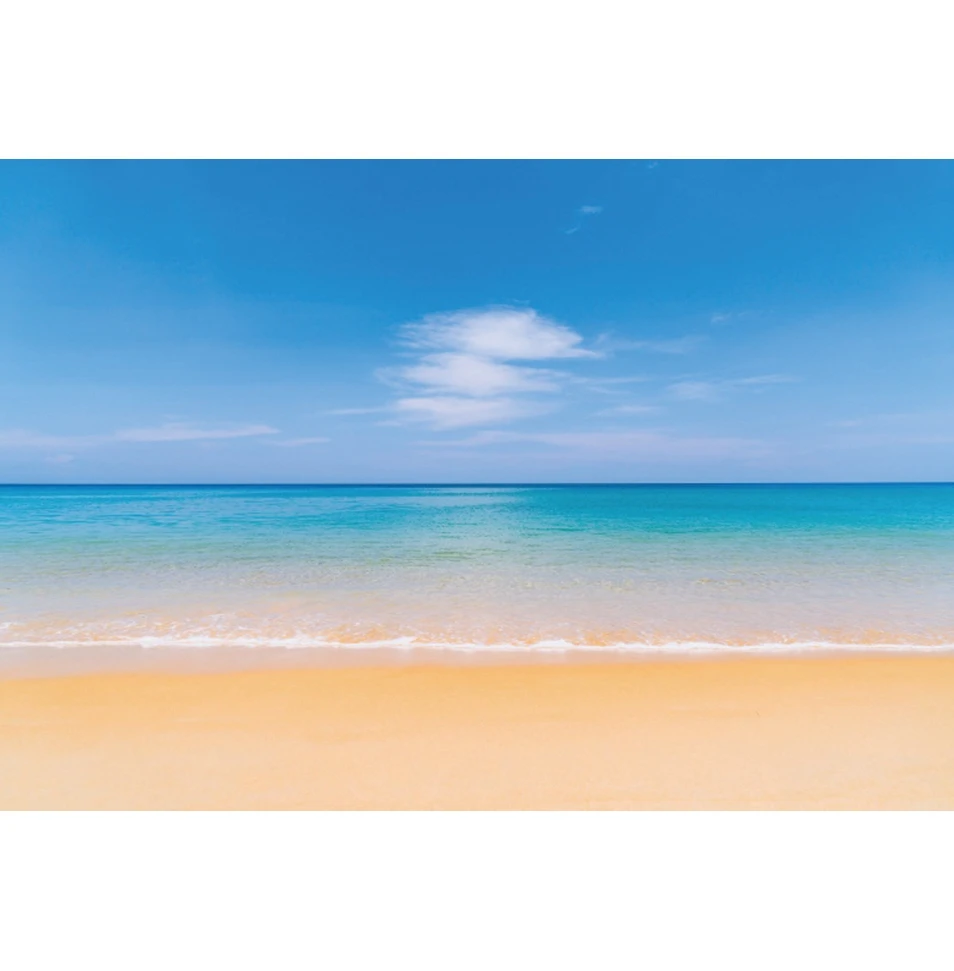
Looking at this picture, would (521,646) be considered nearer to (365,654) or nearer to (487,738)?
(365,654)

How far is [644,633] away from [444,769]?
3593 millimetres

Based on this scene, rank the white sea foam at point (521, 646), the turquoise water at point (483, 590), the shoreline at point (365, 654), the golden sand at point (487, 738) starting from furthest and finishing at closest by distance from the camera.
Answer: the turquoise water at point (483, 590) → the white sea foam at point (521, 646) → the shoreline at point (365, 654) → the golden sand at point (487, 738)

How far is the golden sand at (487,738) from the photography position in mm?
2863

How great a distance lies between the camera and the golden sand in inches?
113

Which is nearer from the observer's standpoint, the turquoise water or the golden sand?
the golden sand

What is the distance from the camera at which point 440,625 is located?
6121mm

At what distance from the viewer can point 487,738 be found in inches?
134

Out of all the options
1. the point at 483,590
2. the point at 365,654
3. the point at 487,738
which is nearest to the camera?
the point at 487,738

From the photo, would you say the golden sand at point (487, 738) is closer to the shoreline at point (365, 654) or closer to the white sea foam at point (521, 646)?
the shoreline at point (365, 654)

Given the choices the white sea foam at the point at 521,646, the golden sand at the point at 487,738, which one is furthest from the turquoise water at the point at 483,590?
the golden sand at the point at 487,738

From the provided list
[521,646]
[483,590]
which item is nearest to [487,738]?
[521,646]

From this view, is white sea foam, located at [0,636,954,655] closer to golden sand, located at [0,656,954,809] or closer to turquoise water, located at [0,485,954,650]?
turquoise water, located at [0,485,954,650]

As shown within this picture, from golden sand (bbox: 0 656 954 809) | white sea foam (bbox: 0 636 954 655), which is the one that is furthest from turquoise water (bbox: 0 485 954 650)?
golden sand (bbox: 0 656 954 809)
